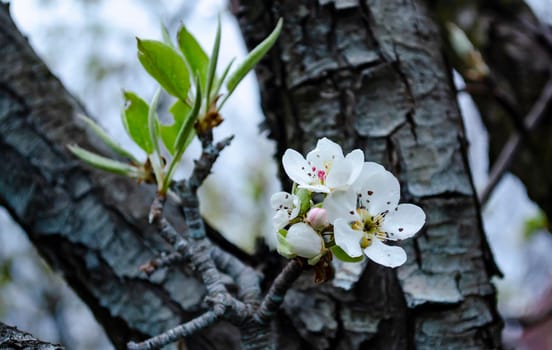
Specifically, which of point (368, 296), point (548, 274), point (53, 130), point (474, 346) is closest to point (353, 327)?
point (368, 296)

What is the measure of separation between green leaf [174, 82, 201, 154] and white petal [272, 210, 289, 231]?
0.20 metres

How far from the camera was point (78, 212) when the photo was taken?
1.01 meters

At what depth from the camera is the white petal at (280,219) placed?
0.58 metres

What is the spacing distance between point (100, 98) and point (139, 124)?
13.6 feet

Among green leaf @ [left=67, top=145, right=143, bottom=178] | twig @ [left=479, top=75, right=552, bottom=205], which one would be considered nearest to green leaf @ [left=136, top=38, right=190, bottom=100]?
green leaf @ [left=67, top=145, right=143, bottom=178]

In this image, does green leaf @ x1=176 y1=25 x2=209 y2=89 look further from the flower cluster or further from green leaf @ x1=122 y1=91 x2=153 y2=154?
the flower cluster

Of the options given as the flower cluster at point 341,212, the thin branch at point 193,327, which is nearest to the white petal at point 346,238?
the flower cluster at point 341,212

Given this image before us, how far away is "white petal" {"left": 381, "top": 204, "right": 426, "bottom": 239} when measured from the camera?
60 centimetres

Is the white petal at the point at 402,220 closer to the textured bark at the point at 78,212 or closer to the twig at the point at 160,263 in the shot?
the twig at the point at 160,263

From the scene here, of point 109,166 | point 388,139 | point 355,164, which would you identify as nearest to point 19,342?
point 109,166

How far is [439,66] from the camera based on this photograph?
1.02 meters

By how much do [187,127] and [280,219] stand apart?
0.22 meters

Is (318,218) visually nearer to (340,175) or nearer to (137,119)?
(340,175)

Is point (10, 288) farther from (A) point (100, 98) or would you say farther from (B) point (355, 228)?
(B) point (355, 228)
